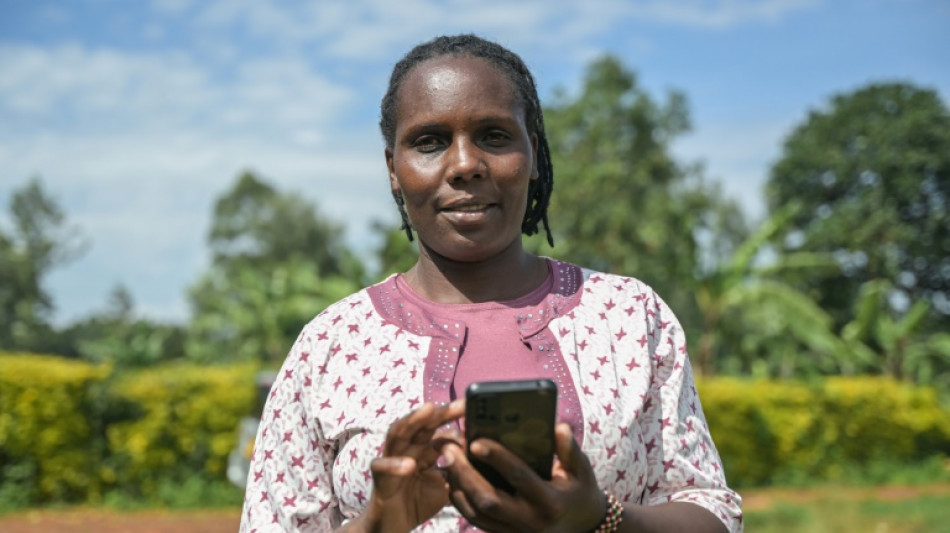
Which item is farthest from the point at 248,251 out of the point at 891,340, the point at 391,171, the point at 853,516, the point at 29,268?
the point at 391,171

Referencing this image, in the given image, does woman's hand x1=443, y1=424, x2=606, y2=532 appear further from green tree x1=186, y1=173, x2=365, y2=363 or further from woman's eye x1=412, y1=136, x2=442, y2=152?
green tree x1=186, y1=173, x2=365, y2=363

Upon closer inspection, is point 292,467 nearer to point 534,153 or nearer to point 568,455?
point 568,455

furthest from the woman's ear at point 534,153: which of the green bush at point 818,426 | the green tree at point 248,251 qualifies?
the green tree at point 248,251

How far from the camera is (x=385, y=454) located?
138 cm

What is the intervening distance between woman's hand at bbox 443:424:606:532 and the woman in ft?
0.78

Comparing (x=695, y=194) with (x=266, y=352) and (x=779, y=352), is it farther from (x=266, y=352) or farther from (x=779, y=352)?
(x=266, y=352)

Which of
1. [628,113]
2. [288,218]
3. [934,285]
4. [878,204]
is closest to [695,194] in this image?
[628,113]

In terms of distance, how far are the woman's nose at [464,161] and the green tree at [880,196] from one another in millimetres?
28510

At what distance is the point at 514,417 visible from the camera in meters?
1.33

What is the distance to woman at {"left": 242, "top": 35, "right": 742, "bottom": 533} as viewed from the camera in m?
1.68

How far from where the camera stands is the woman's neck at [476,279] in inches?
74.7

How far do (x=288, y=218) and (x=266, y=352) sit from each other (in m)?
15.7

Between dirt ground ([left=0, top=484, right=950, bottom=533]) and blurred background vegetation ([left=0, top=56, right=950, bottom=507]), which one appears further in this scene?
blurred background vegetation ([left=0, top=56, right=950, bottom=507])

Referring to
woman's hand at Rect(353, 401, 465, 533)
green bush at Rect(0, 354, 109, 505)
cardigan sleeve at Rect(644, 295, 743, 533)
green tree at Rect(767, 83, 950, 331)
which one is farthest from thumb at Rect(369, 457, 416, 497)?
green tree at Rect(767, 83, 950, 331)
